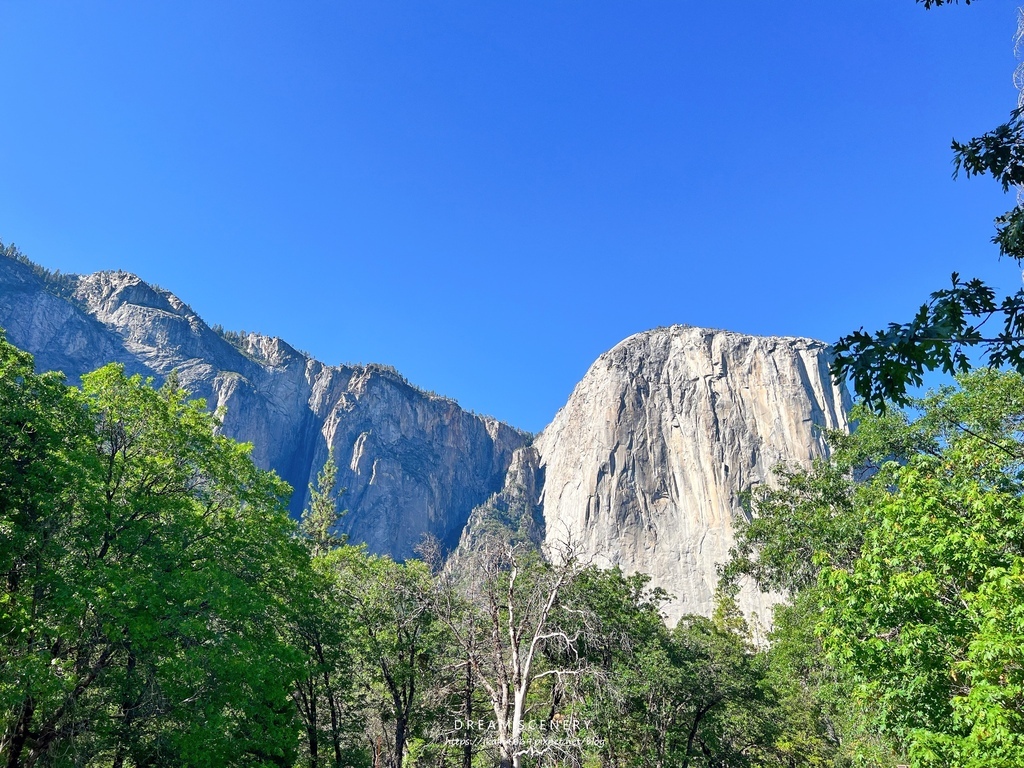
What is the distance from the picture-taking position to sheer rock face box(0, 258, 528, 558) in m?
118

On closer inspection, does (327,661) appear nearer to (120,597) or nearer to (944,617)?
(120,597)

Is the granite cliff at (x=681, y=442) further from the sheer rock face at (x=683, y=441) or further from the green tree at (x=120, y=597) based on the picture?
the green tree at (x=120, y=597)

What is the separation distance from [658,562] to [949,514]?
112 meters

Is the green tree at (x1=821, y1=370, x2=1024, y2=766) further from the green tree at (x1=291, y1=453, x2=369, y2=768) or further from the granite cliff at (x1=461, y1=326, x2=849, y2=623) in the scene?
the granite cliff at (x1=461, y1=326, x2=849, y2=623)

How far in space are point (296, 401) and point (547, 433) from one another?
66177 millimetres

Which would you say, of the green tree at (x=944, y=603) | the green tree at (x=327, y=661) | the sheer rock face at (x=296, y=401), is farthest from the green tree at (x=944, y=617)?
the sheer rock face at (x=296, y=401)

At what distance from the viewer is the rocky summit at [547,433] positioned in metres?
116

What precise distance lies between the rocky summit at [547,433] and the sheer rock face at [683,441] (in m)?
0.29

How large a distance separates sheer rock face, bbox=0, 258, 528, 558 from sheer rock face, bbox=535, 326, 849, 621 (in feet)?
102

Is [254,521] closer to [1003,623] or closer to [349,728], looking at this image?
[349,728]

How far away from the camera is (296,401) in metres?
147

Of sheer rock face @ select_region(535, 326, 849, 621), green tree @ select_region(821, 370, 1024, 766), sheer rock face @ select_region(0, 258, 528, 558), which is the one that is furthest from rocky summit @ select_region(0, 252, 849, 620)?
green tree @ select_region(821, 370, 1024, 766)

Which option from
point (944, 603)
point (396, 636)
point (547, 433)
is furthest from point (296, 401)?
point (944, 603)

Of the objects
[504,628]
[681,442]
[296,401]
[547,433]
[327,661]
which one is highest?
[296,401]
